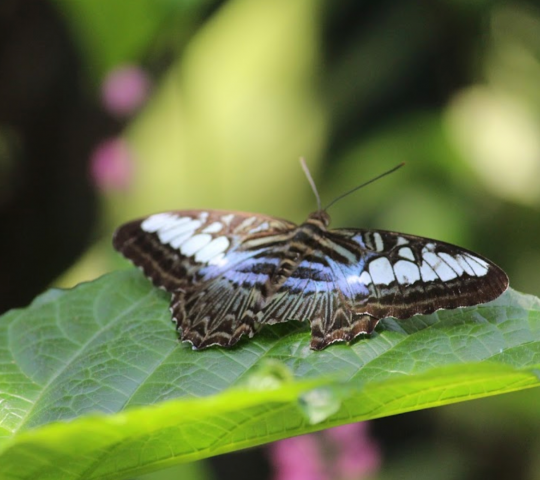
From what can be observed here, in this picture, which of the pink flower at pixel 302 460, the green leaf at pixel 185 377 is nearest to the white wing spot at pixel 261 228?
the green leaf at pixel 185 377

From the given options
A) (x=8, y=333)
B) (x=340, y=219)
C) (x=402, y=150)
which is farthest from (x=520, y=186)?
(x=8, y=333)

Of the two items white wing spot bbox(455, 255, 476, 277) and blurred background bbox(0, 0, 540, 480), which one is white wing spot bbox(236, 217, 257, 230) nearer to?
white wing spot bbox(455, 255, 476, 277)

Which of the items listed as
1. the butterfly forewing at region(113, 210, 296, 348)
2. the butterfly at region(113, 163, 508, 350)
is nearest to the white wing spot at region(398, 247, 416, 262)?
the butterfly at region(113, 163, 508, 350)

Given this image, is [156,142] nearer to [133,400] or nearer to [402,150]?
[402,150]

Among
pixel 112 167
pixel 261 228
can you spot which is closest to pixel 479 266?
pixel 261 228

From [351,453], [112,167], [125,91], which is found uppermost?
[125,91]

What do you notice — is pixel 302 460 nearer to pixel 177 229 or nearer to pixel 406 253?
pixel 177 229
